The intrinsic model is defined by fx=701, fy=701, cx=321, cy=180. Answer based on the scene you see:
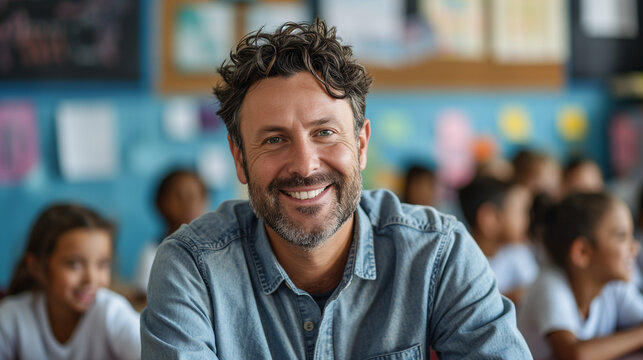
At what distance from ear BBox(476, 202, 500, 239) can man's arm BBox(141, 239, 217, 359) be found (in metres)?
2.05

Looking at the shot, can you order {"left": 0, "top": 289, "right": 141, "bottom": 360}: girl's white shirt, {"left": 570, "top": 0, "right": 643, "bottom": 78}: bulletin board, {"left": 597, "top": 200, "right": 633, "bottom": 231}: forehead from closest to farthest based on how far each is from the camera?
{"left": 0, "top": 289, "right": 141, "bottom": 360}: girl's white shirt
{"left": 597, "top": 200, "right": 633, "bottom": 231}: forehead
{"left": 570, "top": 0, "right": 643, "bottom": 78}: bulletin board

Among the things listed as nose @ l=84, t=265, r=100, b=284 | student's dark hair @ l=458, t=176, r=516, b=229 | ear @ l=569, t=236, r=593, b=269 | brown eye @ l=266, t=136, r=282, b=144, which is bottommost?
student's dark hair @ l=458, t=176, r=516, b=229

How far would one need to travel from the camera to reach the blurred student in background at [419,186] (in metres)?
4.14

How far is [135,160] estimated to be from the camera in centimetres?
402

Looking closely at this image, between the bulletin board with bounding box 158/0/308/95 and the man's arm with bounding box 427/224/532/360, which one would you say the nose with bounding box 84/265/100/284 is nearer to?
the man's arm with bounding box 427/224/532/360

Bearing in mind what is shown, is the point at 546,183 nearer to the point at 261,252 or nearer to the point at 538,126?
the point at 538,126

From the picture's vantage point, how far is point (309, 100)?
1.43 m

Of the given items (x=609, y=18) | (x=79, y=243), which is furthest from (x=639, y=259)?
(x=609, y=18)

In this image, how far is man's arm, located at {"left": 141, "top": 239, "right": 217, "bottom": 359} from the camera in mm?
1362

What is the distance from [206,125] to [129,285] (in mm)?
1005

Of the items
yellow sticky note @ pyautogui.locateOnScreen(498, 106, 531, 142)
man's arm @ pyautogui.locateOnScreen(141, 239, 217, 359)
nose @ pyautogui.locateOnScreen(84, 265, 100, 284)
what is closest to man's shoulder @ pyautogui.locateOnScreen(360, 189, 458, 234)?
man's arm @ pyautogui.locateOnScreen(141, 239, 217, 359)

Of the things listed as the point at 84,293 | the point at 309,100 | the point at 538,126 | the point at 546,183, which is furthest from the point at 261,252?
the point at 538,126

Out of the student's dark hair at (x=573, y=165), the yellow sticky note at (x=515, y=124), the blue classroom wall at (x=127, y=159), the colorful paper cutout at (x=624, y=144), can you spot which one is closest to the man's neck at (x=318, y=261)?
the blue classroom wall at (x=127, y=159)

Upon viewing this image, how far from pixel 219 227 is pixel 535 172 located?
298 centimetres
